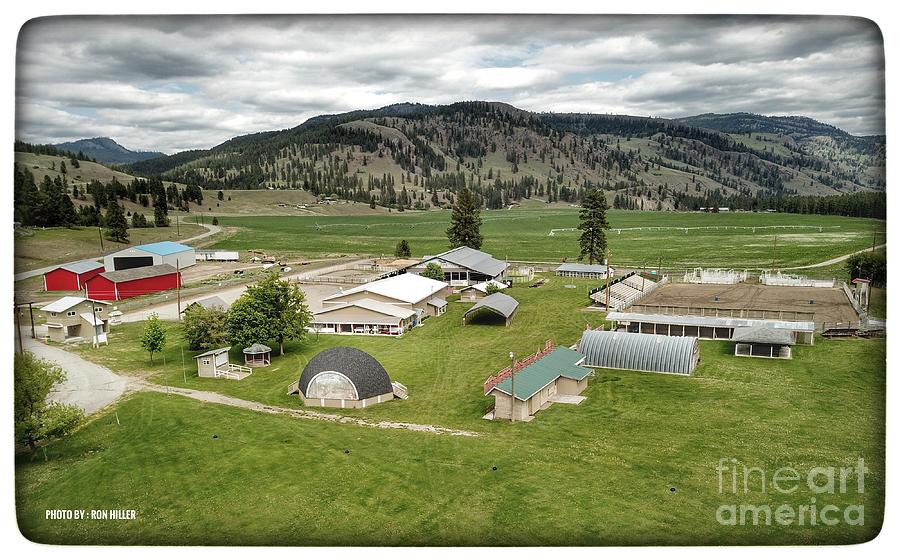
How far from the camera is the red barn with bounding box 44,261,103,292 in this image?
158ft

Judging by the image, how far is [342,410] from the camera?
77.1ft

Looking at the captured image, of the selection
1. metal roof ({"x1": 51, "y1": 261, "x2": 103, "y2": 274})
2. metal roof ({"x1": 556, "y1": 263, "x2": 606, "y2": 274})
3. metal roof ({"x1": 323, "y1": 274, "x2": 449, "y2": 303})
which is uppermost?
metal roof ({"x1": 51, "y1": 261, "x2": 103, "y2": 274})

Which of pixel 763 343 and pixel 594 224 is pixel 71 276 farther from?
pixel 763 343

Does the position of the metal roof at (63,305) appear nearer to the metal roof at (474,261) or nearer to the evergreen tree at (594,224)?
the metal roof at (474,261)

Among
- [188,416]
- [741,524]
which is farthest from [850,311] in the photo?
[188,416]

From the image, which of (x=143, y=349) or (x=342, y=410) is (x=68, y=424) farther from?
(x=143, y=349)

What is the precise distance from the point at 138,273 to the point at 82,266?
16.1ft

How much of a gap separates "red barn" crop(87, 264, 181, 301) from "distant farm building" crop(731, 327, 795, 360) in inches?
1718

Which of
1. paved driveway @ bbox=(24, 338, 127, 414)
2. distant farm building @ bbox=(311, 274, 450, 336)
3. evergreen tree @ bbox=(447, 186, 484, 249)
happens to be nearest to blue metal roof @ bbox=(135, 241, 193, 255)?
distant farm building @ bbox=(311, 274, 450, 336)

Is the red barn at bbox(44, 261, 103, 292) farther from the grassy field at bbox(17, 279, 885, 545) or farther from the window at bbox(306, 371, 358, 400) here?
the window at bbox(306, 371, 358, 400)

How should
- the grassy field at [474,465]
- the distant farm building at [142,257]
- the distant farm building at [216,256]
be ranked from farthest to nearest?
the distant farm building at [216,256]
the distant farm building at [142,257]
the grassy field at [474,465]

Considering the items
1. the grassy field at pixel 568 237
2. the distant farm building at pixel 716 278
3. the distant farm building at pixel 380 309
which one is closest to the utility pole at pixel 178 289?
the distant farm building at pixel 380 309

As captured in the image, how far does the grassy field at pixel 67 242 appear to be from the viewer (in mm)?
12010

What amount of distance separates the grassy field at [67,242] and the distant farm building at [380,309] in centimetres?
1561
